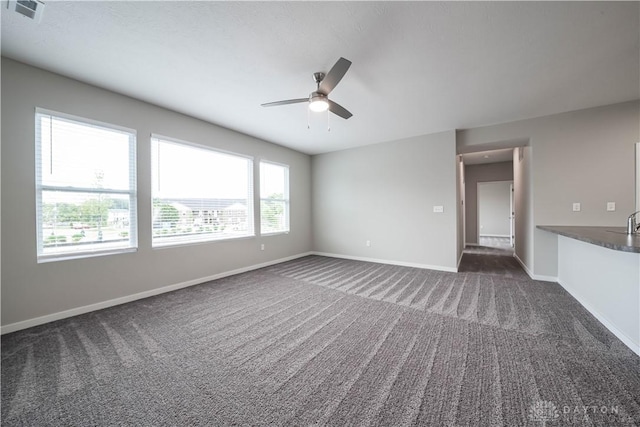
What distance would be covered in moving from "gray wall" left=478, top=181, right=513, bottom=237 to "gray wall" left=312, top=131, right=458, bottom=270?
6.21m

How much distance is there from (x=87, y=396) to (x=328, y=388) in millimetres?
1566

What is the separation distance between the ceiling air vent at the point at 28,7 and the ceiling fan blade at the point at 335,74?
220 centimetres

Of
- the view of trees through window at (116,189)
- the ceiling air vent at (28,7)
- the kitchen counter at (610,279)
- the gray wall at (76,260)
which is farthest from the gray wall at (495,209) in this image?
the ceiling air vent at (28,7)

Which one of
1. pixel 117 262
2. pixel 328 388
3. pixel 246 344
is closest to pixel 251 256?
pixel 117 262

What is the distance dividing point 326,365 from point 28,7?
351cm

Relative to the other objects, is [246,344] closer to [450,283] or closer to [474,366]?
Result: [474,366]

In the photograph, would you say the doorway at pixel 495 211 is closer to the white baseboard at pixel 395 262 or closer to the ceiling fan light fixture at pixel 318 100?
the white baseboard at pixel 395 262

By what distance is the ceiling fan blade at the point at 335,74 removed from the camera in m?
2.01

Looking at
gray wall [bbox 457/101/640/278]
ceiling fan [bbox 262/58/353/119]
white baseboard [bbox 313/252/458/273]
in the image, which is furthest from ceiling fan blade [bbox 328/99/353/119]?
white baseboard [bbox 313/252/458/273]

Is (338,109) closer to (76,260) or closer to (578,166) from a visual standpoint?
(76,260)

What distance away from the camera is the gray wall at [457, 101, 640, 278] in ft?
10.9

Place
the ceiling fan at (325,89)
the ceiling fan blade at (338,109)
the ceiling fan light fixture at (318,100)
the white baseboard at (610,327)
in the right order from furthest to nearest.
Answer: the ceiling fan blade at (338,109), the ceiling fan light fixture at (318,100), the ceiling fan at (325,89), the white baseboard at (610,327)

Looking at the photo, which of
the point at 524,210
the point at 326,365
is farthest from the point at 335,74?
the point at 524,210

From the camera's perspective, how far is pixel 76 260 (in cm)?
267
